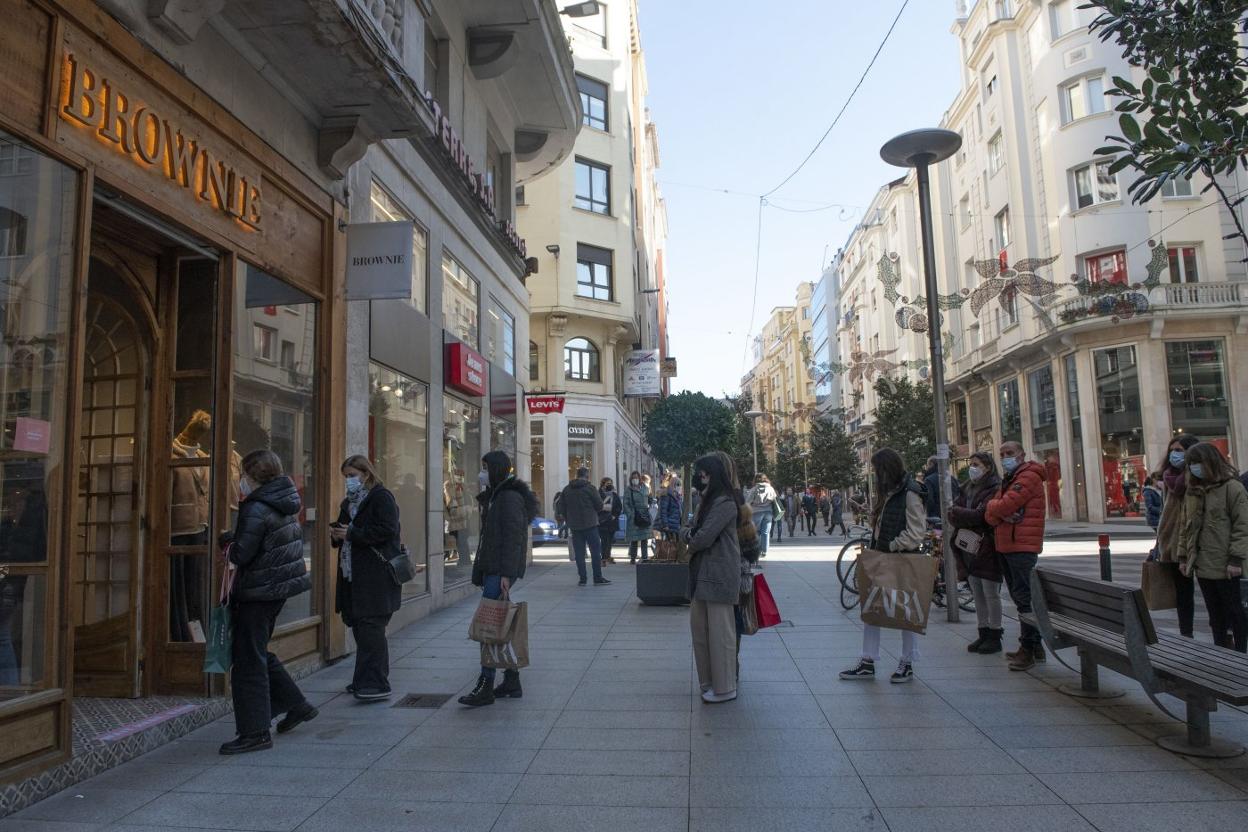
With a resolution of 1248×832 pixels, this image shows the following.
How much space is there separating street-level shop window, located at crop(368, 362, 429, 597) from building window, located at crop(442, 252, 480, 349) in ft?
4.92

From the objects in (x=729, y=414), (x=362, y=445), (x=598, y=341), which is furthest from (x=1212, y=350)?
(x=362, y=445)

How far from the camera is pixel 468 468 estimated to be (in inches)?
515

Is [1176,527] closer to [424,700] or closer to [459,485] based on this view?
[424,700]

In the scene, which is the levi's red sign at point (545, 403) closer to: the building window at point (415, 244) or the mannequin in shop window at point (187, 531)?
the building window at point (415, 244)

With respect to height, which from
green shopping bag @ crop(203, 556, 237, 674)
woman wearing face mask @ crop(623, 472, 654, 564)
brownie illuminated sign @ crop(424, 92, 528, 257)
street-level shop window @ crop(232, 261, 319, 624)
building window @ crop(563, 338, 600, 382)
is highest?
building window @ crop(563, 338, 600, 382)

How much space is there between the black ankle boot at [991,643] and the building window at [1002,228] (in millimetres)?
30252

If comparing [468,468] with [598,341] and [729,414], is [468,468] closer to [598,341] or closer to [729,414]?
[729,414]

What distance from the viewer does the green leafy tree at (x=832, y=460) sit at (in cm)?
4284

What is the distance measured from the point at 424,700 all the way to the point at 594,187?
26301 mm

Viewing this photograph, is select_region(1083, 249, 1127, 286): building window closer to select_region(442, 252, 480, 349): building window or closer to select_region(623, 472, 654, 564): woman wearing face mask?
select_region(623, 472, 654, 564): woman wearing face mask

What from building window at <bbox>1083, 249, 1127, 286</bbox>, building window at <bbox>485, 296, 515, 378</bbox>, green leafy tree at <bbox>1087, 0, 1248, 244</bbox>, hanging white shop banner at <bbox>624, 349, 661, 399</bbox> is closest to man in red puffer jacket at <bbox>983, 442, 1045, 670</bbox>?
green leafy tree at <bbox>1087, 0, 1248, 244</bbox>

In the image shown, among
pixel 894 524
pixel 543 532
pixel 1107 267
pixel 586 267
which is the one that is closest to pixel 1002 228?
pixel 1107 267

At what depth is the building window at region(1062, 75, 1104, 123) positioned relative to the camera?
3005cm

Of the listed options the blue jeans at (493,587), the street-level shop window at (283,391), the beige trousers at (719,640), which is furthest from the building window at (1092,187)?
the blue jeans at (493,587)
